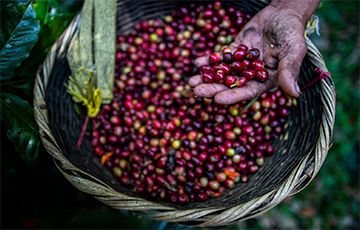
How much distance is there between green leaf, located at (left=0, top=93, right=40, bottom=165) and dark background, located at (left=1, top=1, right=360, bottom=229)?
0.27 feet

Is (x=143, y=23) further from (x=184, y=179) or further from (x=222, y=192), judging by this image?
(x=222, y=192)

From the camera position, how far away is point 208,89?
142cm

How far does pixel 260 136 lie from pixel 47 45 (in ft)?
4.94

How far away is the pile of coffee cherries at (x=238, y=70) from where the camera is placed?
54.8 inches

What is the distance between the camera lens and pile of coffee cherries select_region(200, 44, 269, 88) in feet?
4.57

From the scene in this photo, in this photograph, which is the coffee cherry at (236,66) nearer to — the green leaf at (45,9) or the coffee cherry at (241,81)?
the coffee cherry at (241,81)

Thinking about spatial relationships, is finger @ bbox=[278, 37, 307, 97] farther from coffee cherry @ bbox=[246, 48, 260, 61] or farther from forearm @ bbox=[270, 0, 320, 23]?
forearm @ bbox=[270, 0, 320, 23]

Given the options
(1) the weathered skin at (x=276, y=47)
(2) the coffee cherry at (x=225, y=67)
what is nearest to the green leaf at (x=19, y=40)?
(1) the weathered skin at (x=276, y=47)

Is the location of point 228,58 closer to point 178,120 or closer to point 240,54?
point 240,54

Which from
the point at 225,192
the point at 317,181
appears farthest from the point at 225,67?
the point at 317,181

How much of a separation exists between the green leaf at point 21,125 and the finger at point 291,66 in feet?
4.33

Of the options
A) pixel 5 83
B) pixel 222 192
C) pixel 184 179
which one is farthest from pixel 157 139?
pixel 5 83

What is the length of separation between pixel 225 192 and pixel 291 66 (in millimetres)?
861

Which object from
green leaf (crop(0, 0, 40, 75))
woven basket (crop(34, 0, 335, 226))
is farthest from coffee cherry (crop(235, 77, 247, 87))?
green leaf (crop(0, 0, 40, 75))
